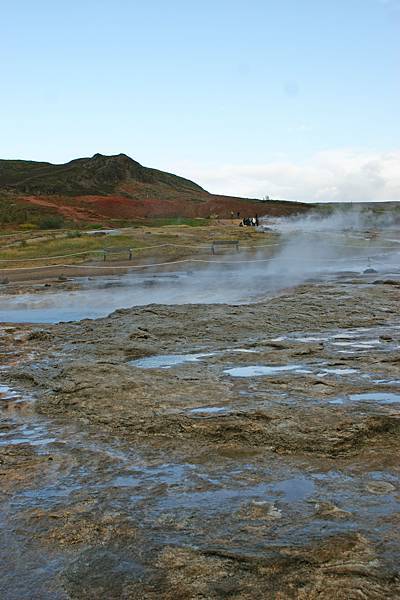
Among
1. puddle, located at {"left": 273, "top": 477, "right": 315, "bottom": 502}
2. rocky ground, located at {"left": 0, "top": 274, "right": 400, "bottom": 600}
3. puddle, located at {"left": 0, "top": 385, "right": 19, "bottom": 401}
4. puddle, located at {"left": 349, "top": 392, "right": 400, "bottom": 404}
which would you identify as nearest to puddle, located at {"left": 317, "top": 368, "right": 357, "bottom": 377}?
rocky ground, located at {"left": 0, "top": 274, "right": 400, "bottom": 600}

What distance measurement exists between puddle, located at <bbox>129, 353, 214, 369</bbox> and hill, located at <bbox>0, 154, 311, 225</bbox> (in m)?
31.7

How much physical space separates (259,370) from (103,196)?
4567cm

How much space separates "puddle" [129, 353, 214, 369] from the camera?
627 cm

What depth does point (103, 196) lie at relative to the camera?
4994 cm

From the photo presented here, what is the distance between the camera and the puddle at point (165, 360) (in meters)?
6.27

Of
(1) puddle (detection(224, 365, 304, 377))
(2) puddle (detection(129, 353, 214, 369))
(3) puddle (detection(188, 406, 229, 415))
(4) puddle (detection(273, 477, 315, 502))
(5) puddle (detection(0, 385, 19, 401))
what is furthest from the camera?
(2) puddle (detection(129, 353, 214, 369))

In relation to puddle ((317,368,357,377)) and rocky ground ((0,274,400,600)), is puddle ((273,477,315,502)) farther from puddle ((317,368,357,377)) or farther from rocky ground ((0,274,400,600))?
puddle ((317,368,357,377))

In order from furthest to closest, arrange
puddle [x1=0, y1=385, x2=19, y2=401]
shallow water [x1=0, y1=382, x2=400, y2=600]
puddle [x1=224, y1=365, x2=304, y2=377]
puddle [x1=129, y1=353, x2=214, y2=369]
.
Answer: puddle [x1=129, y1=353, x2=214, y2=369]
puddle [x1=224, y1=365, x2=304, y2=377]
puddle [x1=0, y1=385, x2=19, y2=401]
shallow water [x1=0, y1=382, x2=400, y2=600]

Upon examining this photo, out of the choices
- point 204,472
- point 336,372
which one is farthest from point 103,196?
Answer: point 204,472

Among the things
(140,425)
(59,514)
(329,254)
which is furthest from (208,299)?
(329,254)

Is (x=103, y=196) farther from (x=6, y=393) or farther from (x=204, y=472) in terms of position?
(x=204, y=472)

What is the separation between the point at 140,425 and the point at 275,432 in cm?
93

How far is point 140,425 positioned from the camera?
435 centimetres

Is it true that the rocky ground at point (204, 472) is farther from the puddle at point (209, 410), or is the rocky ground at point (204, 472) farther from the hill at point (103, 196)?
the hill at point (103, 196)
